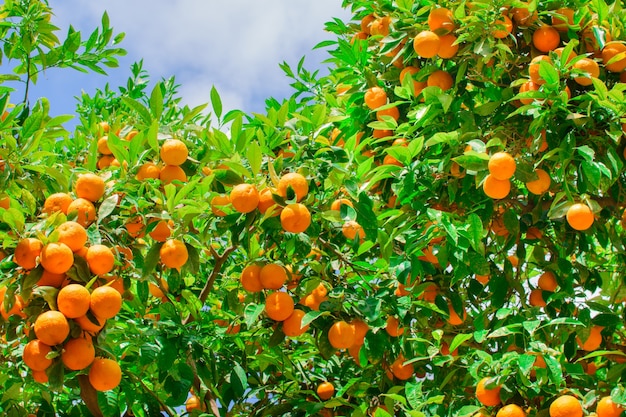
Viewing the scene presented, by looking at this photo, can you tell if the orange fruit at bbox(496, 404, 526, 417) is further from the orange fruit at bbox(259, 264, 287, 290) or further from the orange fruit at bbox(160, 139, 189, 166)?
the orange fruit at bbox(160, 139, 189, 166)

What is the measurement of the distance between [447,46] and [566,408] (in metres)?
1.47

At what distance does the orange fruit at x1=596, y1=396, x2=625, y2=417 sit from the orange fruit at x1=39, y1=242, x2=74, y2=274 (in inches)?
63.6

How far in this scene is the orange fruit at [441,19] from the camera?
113 inches

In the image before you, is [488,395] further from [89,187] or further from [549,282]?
[89,187]

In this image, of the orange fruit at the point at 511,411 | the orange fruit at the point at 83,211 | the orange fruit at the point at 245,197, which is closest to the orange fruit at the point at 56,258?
the orange fruit at the point at 83,211

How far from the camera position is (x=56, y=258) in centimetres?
200

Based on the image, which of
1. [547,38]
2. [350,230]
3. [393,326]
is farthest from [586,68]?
[393,326]

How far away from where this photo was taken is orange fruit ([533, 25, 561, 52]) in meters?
2.89

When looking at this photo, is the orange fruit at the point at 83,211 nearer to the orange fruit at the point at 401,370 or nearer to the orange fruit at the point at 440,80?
the orange fruit at the point at 401,370

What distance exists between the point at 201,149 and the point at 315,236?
26.1 inches

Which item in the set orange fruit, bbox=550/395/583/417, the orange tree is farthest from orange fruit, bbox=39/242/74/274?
orange fruit, bbox=550/395/583/417

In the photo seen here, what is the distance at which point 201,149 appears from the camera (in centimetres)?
280

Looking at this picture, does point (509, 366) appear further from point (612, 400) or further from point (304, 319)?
point (304, 319)

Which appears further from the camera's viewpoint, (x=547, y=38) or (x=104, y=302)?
(x=547, y=38)
